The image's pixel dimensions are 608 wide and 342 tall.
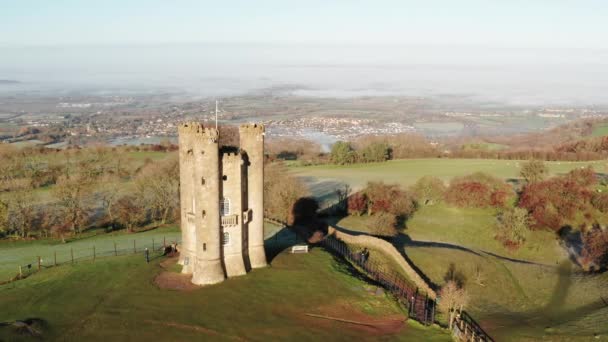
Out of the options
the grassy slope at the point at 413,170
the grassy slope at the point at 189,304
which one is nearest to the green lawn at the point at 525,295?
the grassy slope at the point at 189,304

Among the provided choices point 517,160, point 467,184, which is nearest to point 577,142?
point 517,160

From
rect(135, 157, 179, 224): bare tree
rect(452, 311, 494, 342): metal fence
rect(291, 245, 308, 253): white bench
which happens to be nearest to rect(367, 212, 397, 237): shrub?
rect(291, 245, 308, 253): white bench

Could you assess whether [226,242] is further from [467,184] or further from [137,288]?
[467,184]

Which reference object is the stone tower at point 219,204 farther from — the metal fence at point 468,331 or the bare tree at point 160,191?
the bare tree at point 160,191

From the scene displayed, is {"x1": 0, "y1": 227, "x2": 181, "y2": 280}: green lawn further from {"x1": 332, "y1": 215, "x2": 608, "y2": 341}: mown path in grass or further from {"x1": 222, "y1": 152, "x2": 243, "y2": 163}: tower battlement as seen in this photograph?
{"x1": 332, "y1": 215, "x2": 608, "y2": 341}: mown path in grass

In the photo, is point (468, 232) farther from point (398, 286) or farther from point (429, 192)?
point (398, 286)

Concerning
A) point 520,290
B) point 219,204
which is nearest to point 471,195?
point 520,290
